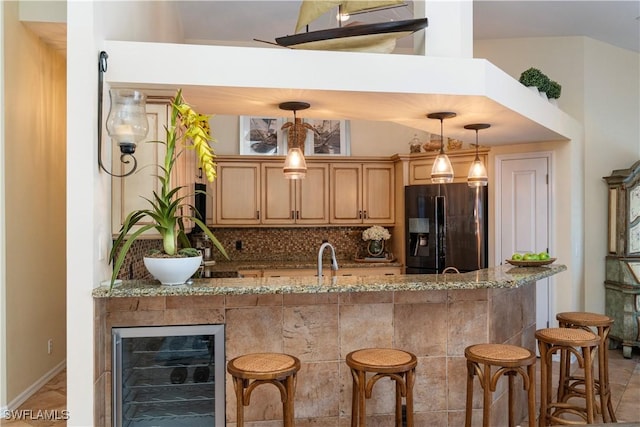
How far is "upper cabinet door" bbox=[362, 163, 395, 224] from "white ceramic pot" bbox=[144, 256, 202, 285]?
11.5 feet

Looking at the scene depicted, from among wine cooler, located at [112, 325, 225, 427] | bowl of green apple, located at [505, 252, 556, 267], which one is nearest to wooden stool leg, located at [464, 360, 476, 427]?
bowl of green apple, located at [505, 252, 556, 267]

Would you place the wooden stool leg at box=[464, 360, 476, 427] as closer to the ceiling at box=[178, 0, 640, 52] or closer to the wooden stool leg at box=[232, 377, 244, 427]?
the wooden stool leg at box=[232, 377, 244, 427]

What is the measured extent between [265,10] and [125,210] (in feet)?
9.75

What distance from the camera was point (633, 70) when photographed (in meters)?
5.21

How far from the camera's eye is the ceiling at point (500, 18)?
14.5ft

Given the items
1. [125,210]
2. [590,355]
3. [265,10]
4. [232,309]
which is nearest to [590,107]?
[590,355]

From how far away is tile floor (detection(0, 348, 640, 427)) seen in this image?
10.7ft

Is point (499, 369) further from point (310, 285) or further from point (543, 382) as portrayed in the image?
point (310, 285)

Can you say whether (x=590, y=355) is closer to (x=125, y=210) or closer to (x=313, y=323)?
(x=313, y=323)

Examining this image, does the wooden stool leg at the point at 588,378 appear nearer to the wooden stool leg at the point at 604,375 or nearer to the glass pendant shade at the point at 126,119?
the wooden stool leg at the point at 604,375

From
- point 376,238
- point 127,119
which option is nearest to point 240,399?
point 127,119

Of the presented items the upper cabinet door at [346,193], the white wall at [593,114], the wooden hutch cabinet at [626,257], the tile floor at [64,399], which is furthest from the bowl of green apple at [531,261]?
the upper cabinet door at [346,193]

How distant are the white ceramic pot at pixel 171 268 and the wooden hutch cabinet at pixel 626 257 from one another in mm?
4444

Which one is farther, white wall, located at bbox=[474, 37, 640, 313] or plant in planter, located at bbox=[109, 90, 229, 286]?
white wall, located at bbox=[474, 37, 640, 313]
